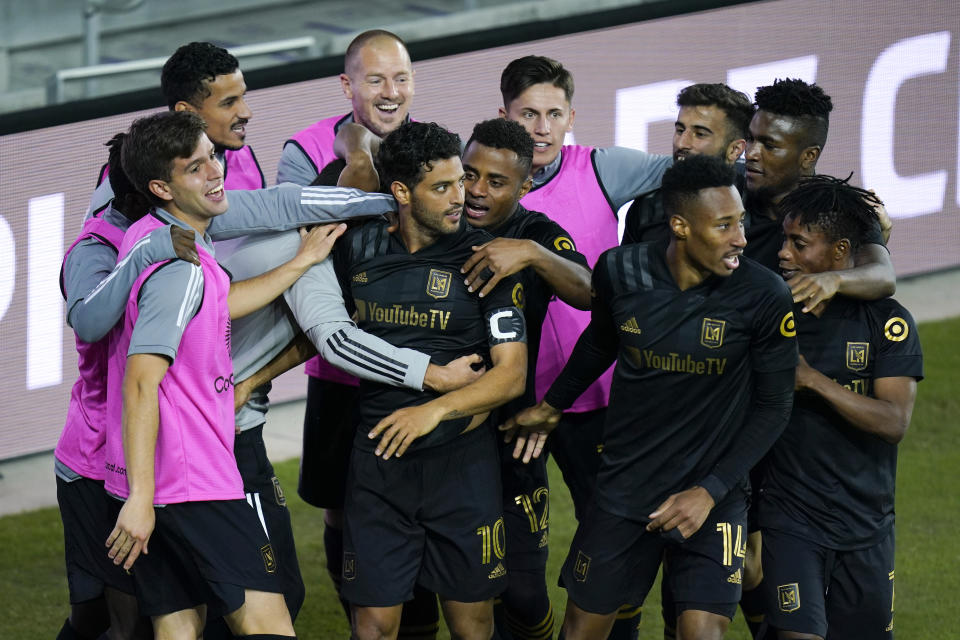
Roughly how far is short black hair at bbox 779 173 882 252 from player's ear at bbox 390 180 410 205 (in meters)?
1.31

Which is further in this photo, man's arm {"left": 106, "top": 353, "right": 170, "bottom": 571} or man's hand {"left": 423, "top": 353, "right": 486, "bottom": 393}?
man's hand {"left": 423, "top": 353, "right": 486, "bottom": 393}

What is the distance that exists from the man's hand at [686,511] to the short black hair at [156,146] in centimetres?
187

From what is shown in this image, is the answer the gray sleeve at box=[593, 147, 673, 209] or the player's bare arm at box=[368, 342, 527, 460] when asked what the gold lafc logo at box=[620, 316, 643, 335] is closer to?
the player's bare arm at box=[368, 342, 527, 460]

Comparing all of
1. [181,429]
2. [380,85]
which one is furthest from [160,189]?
[380,85]

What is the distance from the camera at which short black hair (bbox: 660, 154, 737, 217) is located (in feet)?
15.4

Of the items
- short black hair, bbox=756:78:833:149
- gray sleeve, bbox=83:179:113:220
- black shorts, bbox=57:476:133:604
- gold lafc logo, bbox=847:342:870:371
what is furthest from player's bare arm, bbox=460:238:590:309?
black shorts, bbox=57:476:133:604

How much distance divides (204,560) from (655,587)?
2.98 metres

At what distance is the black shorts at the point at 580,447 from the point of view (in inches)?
215

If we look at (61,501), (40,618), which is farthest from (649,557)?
(40,618)

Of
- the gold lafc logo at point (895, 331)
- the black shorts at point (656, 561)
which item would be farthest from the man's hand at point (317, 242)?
the gold lafc logo at point (895, 331)

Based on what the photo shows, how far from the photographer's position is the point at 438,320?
485 cm

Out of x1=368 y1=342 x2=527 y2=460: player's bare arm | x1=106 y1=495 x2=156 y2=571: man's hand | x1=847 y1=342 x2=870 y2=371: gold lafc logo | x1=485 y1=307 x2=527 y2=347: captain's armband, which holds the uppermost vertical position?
x1=485 y1=307 x2=527 y2=347: captain's armband

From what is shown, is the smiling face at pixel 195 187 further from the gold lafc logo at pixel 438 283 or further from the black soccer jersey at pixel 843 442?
the black soccer jersey at pixel 843 442

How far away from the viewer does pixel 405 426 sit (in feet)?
15.6
